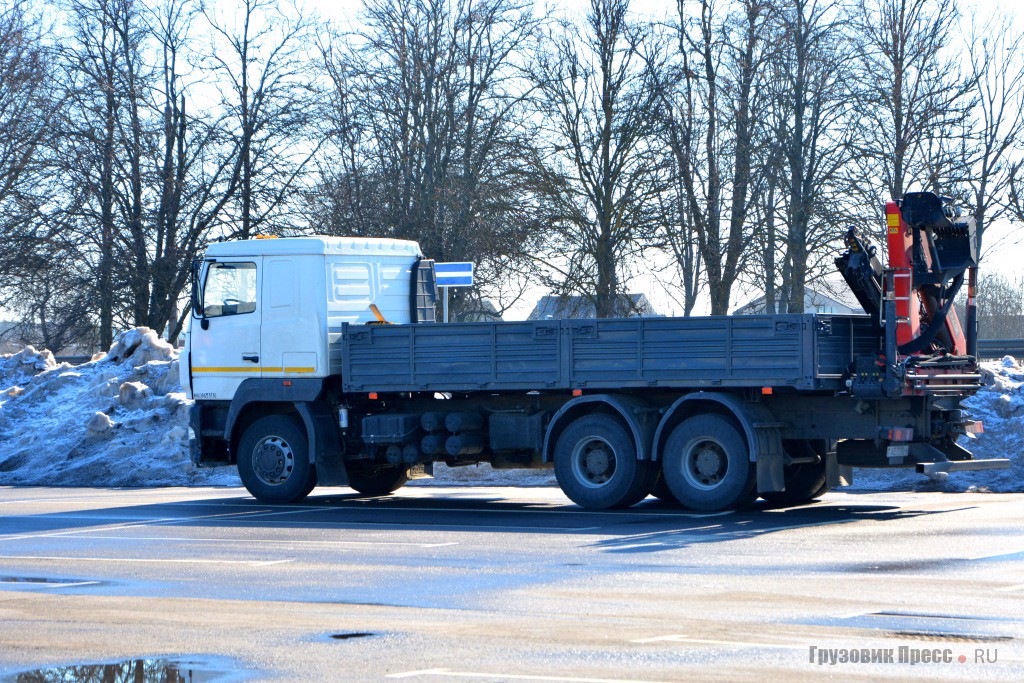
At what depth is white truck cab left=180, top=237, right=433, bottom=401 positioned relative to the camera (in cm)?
1844

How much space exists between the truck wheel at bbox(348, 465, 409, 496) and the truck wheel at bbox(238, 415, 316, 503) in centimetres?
112

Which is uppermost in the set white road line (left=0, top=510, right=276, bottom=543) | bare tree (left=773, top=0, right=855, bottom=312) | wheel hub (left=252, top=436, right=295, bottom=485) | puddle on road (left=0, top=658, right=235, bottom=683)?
bare tree (left=773, top=0, right=855, bottom=312)

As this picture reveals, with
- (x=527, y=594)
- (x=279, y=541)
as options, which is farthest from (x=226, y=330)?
(x=527, y=594)

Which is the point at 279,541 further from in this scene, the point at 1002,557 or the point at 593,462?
the point at 1002,557

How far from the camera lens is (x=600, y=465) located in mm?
16828

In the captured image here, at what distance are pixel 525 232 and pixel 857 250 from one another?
16.3m

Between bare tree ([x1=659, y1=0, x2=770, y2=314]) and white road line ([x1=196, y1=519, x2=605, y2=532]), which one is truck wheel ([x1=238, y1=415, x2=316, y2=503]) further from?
bare tree ([x1=659, y1=0, x2=770, y2=314])

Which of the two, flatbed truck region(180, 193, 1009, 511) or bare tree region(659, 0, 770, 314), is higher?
bare tree region(659, 0, 770, 314)

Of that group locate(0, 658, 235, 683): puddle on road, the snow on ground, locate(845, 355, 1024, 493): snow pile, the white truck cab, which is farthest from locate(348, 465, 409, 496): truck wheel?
locate(0, 658, 235, 683): puddle on road

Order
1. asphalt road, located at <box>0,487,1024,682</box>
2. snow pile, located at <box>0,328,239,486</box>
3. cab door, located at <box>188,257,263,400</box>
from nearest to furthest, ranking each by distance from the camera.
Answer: asphalt road, located at <box>0,487,1024,682</box> < cab door, located at <box>188,257,263,400</box> < snow pile, located at <box>0,328,239,486</box>

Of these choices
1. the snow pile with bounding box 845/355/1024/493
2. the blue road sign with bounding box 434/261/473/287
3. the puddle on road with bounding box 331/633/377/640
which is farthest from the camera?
the blue road sign with bounding box 434/261/473/287

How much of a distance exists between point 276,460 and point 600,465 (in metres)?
4.42

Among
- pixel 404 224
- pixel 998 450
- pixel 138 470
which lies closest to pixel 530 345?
pixel 998 450

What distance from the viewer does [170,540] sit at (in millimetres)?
14477
